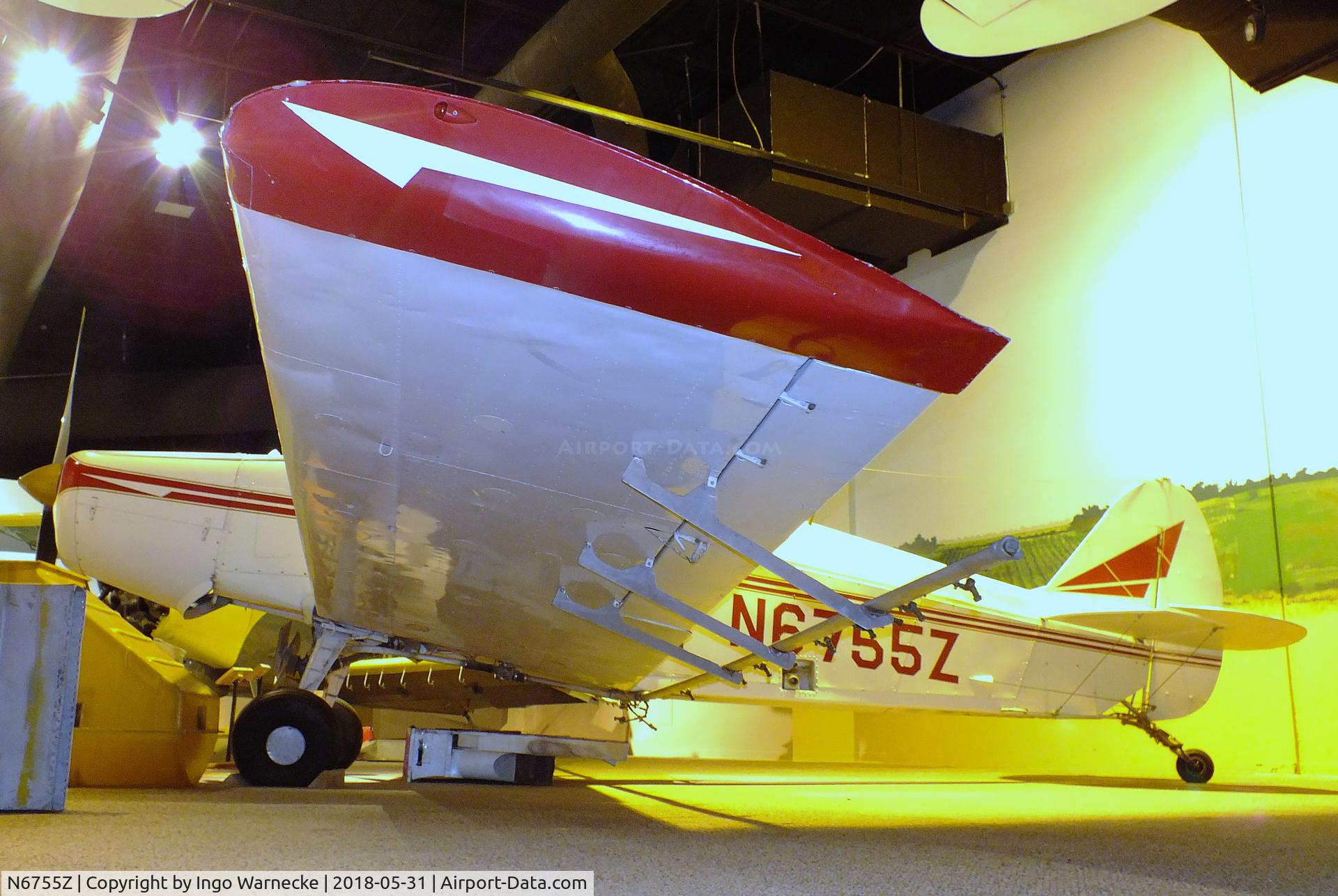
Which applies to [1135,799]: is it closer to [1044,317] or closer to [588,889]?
[588,889]

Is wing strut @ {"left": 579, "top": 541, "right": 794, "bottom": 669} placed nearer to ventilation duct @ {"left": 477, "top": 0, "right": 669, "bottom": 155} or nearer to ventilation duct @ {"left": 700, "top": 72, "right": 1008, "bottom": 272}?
ventilation duct @ {"left": 477, "top": 0, "right": 669, "bottom": 155}

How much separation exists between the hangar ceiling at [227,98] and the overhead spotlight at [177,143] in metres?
0.17

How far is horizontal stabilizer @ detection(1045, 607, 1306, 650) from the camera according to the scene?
642cm

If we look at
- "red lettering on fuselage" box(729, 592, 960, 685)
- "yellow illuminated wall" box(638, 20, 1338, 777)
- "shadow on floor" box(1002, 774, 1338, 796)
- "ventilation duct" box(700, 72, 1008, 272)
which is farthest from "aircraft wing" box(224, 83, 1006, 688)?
"ventilation duct" box(700, 72, 1008, 272)

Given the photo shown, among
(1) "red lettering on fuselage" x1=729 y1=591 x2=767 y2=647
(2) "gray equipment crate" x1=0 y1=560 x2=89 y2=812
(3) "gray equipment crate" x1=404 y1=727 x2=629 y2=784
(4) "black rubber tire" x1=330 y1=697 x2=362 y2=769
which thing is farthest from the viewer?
(4) "black rubber tire" x1=330 y1=697 x2=362 y2=769

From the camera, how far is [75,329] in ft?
44.4

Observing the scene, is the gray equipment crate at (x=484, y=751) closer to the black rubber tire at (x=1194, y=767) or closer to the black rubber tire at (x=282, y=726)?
the black rubber tire at (x=282, y=726)

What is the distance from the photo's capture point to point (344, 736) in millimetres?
6348

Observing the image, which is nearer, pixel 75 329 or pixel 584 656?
pixel 584 656

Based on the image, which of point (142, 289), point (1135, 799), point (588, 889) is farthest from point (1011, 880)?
point (142, 289)

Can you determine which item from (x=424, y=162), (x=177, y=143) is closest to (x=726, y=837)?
(x=424, y=162)

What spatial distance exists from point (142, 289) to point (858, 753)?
37.2 ft

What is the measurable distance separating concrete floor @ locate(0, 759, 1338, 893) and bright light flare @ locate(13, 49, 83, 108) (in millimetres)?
4357

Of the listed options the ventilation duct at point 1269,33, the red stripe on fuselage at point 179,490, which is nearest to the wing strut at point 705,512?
the ventilation duct at point 1269,33
